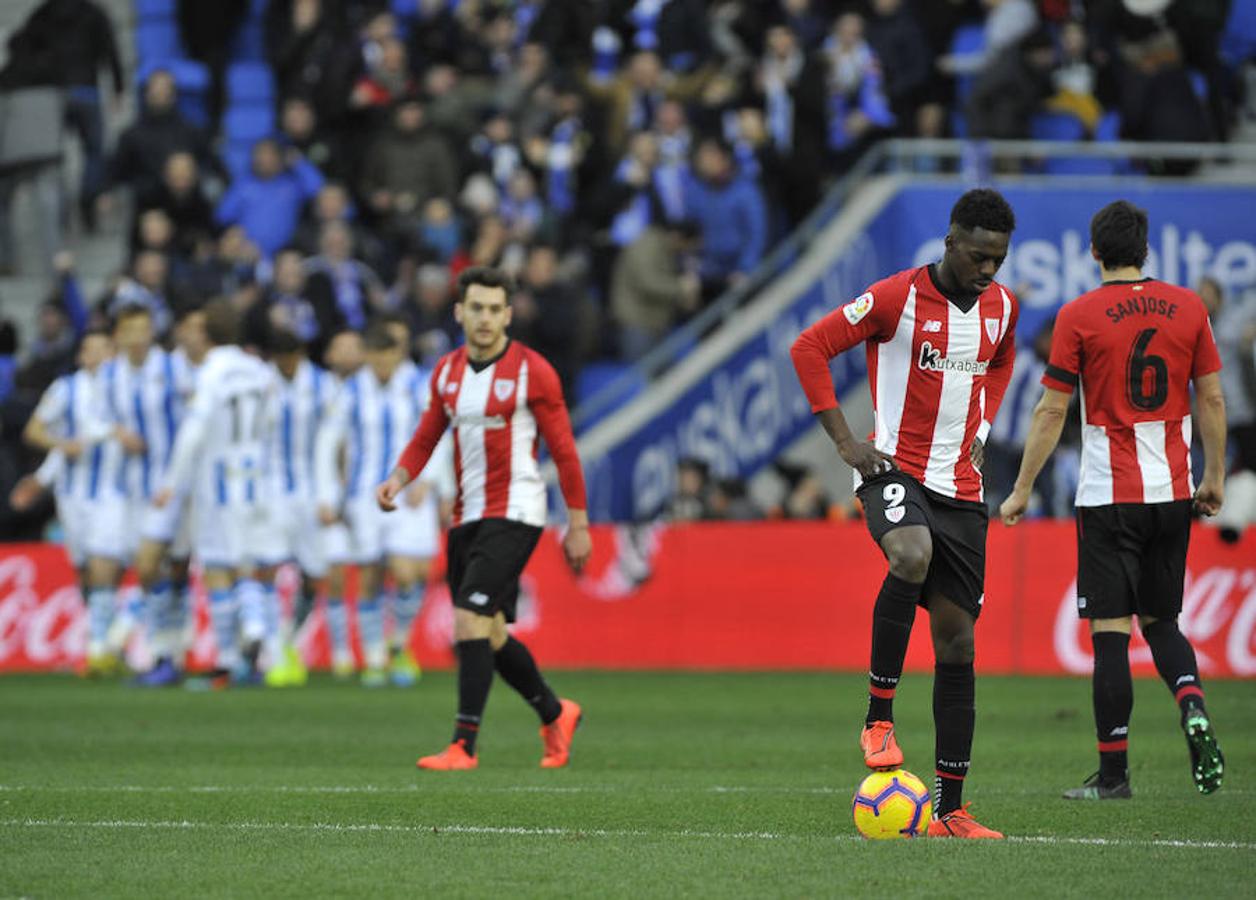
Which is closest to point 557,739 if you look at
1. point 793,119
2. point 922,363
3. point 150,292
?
point 922,363

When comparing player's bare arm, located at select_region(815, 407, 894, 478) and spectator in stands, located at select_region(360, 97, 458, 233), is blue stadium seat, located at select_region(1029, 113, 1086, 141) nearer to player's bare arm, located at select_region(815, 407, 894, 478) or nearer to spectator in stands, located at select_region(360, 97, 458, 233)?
spectator in stands, located at select_region(360, 97, 458, 233)

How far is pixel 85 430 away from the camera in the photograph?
58.7 ft

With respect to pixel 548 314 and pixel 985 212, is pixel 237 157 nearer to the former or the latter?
pixel 548 314

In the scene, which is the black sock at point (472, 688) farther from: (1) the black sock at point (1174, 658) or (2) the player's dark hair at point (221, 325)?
(2) the player's dark hair at point (221, 325)

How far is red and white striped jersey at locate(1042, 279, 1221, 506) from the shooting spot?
9.36 metres

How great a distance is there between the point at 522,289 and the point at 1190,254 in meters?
6.09

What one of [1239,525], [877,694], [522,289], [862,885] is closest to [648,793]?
[877,694]

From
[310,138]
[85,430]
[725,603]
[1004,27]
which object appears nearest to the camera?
[85,430]

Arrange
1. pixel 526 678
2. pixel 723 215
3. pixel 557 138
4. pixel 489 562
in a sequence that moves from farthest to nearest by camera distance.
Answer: pixel 557 138, pixel 723 215, pixel 526 678, pixel 489 562

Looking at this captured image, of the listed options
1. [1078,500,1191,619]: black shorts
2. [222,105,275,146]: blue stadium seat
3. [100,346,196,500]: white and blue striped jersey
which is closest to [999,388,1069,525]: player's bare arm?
[1078,500,1191,619]: black shorts

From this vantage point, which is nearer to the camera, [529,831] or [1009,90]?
[529,831]

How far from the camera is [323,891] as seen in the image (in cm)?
685

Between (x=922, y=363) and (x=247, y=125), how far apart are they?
18.4 metres

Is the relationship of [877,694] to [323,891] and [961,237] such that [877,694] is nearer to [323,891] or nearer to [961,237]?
[961,237]
